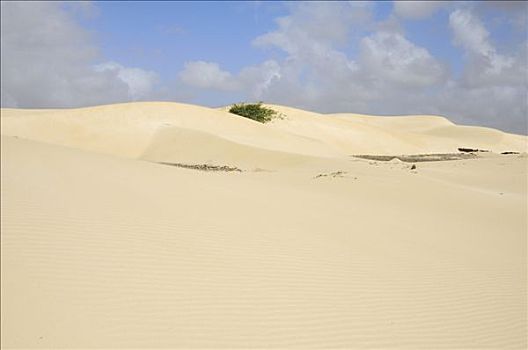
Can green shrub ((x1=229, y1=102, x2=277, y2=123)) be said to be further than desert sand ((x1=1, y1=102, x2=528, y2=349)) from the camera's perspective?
Yes

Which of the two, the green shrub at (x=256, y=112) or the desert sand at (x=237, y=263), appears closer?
the desert sand at (x=237, y=263)

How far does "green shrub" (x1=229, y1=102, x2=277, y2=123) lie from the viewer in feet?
153

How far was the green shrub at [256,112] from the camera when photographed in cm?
4665

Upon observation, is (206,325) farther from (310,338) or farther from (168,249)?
(168,249)

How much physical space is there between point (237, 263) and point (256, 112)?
4048cm

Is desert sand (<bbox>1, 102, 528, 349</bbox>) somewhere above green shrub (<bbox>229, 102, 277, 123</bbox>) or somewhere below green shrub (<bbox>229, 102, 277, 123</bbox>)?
below

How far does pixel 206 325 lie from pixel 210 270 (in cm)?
123

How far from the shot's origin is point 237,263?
6996mm

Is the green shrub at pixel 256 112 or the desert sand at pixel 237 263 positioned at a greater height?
the green shrub at pixel 256 112

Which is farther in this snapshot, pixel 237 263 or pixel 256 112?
pixel 256 112

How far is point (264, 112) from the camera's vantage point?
155ft

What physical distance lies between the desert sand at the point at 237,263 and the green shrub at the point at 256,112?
3305 cm

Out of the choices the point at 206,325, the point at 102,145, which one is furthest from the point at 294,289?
the point at 102,145

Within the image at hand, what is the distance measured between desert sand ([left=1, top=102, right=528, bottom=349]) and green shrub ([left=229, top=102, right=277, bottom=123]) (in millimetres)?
33052
